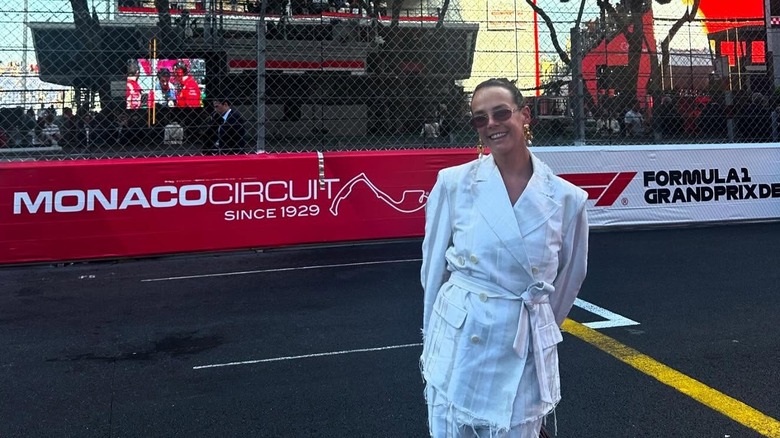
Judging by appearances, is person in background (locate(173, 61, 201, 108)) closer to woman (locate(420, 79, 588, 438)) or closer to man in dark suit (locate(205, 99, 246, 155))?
man in dark suit (locate(205, 99, 246, 155))

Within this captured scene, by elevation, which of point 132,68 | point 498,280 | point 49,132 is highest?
point 132,68

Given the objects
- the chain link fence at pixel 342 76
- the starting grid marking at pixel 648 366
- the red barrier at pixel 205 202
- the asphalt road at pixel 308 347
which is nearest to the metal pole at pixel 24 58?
the chain link fence at pixel 342 76

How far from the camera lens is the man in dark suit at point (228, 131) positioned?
8.91 metres

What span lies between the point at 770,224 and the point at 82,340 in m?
9.85

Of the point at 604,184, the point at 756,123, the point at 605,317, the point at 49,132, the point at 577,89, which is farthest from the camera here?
the point at 756,123

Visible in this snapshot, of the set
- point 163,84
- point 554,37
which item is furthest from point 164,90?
point 554,37

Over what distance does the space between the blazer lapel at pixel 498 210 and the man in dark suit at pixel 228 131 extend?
7.45 metres

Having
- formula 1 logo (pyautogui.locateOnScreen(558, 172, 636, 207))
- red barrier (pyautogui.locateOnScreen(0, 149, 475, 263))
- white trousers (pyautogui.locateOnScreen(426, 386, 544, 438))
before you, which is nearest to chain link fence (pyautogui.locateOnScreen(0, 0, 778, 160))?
red barrier (pyautogui.locateOnScreen(0, 149, 475, 263))

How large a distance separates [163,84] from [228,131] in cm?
124

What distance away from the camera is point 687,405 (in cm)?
333

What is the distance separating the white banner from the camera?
9023 mm

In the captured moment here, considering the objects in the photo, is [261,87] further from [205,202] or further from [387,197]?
[387,197]

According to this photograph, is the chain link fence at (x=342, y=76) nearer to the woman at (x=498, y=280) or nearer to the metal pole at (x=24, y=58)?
the metal pole at (x=24, y=58)

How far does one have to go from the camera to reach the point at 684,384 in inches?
142
